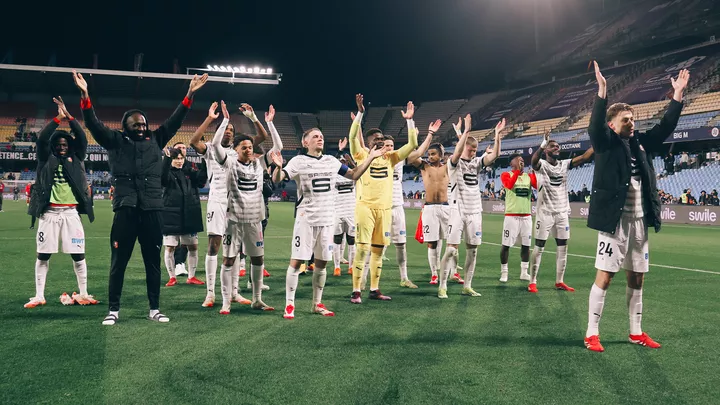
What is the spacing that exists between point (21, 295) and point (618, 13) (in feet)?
184

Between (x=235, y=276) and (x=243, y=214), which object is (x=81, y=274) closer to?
(x=235, y=276)

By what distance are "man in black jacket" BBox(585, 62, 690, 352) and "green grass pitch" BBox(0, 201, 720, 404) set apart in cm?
56

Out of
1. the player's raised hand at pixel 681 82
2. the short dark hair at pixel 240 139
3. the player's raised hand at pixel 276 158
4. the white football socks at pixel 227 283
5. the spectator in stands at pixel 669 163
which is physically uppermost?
the spectator in stands at pixel 669 163

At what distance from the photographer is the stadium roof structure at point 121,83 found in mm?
47906

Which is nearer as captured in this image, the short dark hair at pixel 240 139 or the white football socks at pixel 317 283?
the white football socks at pixel 317 283

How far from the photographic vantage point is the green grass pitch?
3818 millimetres

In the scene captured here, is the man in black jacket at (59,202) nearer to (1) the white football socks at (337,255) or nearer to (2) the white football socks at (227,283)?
(2) the white football socks at (227,283)

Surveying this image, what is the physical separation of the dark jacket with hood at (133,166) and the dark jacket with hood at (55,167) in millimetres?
1031

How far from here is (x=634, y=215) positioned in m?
5.11

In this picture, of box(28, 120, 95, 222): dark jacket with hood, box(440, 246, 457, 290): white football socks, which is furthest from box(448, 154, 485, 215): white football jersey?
box(28, 120, 95, 222): dark jacket with hood

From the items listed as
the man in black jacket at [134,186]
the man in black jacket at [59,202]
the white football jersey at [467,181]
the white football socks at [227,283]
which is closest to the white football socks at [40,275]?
the man in black jacket at [59,202]

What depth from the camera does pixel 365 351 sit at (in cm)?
489

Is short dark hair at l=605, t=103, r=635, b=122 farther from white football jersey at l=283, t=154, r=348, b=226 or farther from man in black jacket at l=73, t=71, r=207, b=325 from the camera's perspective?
man in black jacket at l=73, t=71, r=207, b=325

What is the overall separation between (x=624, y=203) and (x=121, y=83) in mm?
54239
